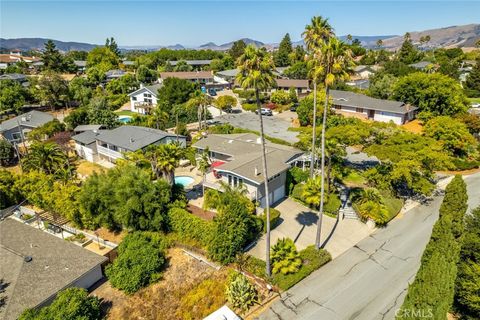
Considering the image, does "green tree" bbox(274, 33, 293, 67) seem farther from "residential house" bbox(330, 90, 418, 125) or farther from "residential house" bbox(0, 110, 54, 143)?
"residential house" bbox(0, 110, 54, 143)

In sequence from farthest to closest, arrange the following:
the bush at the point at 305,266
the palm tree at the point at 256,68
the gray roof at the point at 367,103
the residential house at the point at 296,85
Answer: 1. the residential house at the point at 296,85
2. the gray roof at the point at 367,103
3. the bush at the point at 305,266
4. the palm tree at the point at 256,68

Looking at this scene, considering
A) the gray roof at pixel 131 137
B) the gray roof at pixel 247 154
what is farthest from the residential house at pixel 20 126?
the gray roof at pixel 247 154

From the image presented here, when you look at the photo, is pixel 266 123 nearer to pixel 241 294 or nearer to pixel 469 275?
pixel 241 294

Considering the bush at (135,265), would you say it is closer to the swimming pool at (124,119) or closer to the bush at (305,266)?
the bush at (305,266)

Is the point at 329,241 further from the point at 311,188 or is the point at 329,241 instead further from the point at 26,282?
the point at 26,282

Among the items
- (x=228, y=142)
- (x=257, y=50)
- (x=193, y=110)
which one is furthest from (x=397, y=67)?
(x=257, y=50)

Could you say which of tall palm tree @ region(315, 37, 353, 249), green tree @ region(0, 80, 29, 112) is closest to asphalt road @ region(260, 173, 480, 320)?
tall palm tree @ region(315, 37, 353, 249)

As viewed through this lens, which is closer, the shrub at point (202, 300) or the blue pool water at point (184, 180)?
the shrub at point (202, 300)
